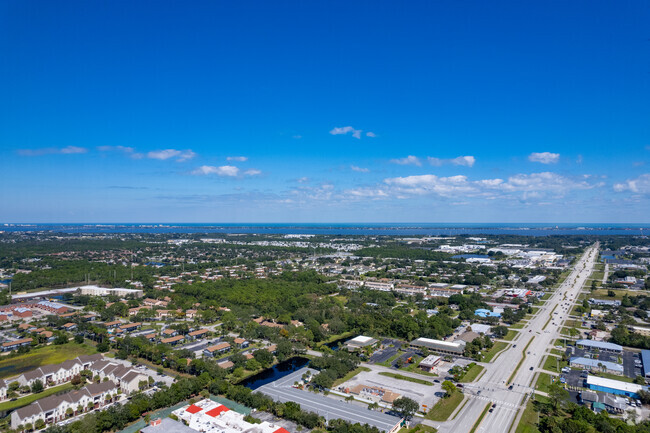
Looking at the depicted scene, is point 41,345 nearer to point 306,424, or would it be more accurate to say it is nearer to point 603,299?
point 306,424

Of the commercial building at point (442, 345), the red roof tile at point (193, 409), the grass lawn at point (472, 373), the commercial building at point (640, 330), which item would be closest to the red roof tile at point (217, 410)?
the red roof tile at point (193, 409)

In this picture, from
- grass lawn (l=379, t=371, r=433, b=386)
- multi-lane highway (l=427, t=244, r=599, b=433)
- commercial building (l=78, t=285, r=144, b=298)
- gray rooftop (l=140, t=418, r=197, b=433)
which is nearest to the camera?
gray rooftop (l=140, t=418, r=197, b=433)

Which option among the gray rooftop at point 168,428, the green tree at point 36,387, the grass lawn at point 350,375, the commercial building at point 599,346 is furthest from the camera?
the commercial building at point 599,346

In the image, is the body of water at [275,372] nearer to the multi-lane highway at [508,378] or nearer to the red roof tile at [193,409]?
the red roof tile at [193,409]

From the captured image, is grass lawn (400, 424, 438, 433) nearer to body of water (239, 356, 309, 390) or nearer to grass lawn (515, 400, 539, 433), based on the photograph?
grass lawn (515, 400, 539, 433)

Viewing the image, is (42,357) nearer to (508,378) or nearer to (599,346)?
(508,378)

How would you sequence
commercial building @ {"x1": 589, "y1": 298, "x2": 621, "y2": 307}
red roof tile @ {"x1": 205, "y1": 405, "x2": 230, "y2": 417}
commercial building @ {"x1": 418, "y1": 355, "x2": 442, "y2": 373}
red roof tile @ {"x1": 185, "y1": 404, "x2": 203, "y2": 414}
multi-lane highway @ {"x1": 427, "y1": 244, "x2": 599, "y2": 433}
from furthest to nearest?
commercial building @ {"x1": 589, "y1": 298, "x2": 621, "y2": 307} < commercial building @ {"x1": 418, "y1": 355, "x2": 442, "y2": 373} < multi-lane highway @ {"x1": 427, "y1": 244, "x2": 599, "y2": 433} < red roof tile @ {"x1": 185, "y1": 404, "x2": 203, "y2": 414} < red roof tile @ {"x1": 205, "y1": 405, "x2": 230, "y2": 417}

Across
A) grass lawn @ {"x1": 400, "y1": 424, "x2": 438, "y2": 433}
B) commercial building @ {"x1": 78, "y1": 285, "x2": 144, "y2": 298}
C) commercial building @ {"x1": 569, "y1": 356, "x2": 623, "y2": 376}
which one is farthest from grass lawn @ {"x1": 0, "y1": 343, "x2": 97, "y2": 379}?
commercial building @ {"x1": 569, "y1": 356, "x2": 623, "y2": 376}

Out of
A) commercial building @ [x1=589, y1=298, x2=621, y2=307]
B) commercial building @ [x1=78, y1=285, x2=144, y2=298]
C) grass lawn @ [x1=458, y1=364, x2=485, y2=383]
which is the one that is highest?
commercial building @ [x1=78, y1=285, x2=144, y2=298]
